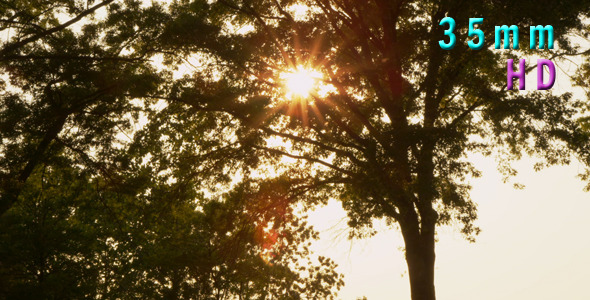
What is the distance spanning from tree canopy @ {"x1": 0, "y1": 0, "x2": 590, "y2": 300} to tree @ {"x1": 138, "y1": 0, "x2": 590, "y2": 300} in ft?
0.18

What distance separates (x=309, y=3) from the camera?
627 inches

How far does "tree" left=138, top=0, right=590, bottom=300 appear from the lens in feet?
38.9

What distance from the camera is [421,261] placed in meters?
13.8

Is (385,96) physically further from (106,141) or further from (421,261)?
(106,141)

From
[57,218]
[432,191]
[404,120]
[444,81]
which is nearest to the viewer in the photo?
[432,191]

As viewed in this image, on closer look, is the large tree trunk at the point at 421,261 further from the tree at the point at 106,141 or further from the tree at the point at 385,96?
the tree at the point at 106,141

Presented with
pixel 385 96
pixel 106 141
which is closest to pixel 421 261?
pixel 385 96

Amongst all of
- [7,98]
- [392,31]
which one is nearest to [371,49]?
[392,31]

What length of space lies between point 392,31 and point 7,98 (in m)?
10.9

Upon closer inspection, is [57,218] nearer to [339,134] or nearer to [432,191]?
[339,134]

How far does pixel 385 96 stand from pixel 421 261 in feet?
16.8

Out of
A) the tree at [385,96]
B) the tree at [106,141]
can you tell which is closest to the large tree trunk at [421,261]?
the tree at [385,96]

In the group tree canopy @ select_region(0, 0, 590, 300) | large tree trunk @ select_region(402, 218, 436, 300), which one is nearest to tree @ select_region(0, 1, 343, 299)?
tree canopy @ select_region(0, 0, 590, 300)

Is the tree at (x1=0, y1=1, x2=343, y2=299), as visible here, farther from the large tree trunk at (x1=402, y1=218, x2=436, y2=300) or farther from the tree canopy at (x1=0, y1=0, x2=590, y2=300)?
the large tree trunk at (x1=402, y1=218, x2=436, y2=300)
